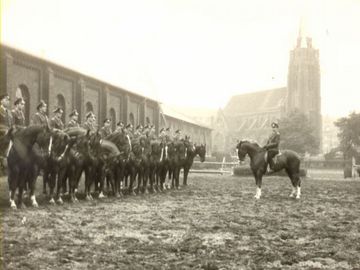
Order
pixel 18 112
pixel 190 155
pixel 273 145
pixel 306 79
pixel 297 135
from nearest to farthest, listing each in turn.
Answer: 1. pixel 18 112
2. pixel 273 145
3. pixel 190 155
4. pixel 297 135
5. pixel 306 79

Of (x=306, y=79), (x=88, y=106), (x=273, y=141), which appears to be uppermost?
(x=306, y=79)

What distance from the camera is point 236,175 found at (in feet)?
102

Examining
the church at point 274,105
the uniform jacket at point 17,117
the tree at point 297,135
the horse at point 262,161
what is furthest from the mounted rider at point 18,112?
the church at point 274,105

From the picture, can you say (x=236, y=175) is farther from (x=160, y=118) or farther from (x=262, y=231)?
(x=262, y=231)

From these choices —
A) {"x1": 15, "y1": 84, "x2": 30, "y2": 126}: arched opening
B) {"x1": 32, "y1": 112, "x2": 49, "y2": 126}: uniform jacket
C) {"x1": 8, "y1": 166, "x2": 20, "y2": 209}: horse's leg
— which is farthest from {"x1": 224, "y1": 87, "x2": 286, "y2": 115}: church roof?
{"x1": 8, "y1": 166, "x2": 20, "y2": 209}: horse's leg

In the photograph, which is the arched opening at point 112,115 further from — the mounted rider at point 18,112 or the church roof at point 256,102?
the church roof at point 256,102

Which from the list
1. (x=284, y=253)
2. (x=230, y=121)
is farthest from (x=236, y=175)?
(x=230, y=121)

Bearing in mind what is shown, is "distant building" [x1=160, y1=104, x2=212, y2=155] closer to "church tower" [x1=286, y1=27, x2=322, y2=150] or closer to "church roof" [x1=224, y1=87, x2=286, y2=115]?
"church tower" [x1=286, y1=27, x2=322, y2=150]

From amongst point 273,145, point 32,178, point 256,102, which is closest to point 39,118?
point 32,178

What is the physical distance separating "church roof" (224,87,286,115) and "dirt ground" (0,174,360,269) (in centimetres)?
9058

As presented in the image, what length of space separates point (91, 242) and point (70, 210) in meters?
3.59

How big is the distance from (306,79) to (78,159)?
82575mm

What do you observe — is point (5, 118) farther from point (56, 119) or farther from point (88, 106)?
point (88, 106)

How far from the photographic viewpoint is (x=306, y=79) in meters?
89.2
